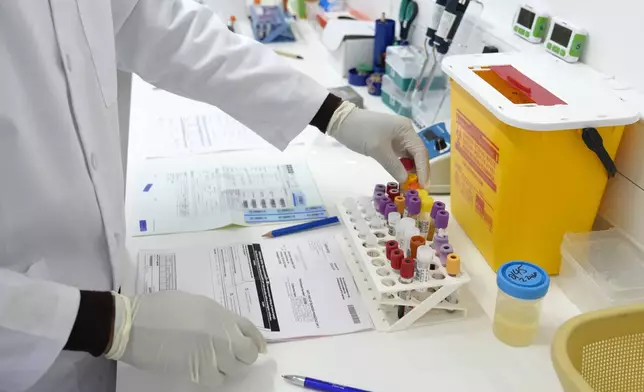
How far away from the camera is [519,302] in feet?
2.51

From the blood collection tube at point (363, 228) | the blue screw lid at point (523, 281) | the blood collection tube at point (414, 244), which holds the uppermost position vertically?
the blue screw lid at point (523, 281)

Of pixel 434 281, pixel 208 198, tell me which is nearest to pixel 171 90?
pixel 208 198

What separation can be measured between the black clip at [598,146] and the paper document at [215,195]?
45 centimetres

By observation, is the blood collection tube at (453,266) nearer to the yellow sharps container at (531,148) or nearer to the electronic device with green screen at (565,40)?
the yellow sharps container at (531,148)

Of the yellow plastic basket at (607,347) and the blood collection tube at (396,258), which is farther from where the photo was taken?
the blood collection tube at (396,258)

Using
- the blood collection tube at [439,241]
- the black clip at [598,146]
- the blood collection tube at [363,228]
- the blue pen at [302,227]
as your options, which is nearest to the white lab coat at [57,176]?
the blue pen at [302,227]

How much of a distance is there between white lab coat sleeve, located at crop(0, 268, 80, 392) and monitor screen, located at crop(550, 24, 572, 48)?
0.83m

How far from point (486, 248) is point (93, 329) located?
1.94 ft

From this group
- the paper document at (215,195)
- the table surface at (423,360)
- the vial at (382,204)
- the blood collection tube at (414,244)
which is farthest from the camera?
the paper document at (215,195)

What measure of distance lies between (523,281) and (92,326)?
52 cm

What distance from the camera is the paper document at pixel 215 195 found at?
1052 mm

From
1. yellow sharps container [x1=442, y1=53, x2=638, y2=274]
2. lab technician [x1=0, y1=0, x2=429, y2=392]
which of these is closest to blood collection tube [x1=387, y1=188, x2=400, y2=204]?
yellow sharps container [x1=442, y1=53, x2=638, y2=274]

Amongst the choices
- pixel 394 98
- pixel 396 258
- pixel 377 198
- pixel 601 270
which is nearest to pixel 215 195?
pixel 377 198

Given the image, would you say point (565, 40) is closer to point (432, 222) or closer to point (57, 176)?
point (432, 222)
